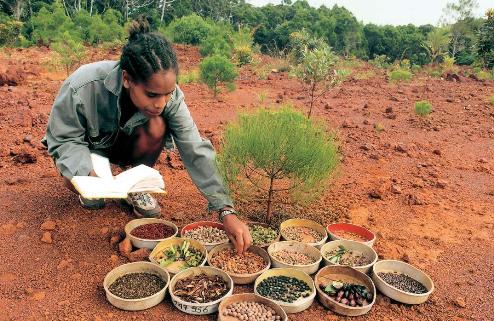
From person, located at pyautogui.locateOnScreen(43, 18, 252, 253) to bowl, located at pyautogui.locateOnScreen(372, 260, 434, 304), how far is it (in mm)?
977

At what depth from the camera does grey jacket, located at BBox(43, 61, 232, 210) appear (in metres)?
3.04

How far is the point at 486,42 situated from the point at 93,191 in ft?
76.8

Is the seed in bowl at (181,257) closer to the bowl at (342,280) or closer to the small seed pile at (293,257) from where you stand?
the small seed pile at (293,257)

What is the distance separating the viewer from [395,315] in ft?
9.34

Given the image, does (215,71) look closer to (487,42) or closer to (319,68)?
(319,68)

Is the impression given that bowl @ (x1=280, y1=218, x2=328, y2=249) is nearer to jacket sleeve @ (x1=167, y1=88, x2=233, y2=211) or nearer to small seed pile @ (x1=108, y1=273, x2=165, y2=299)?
jacket sleeve @ (x1=167, y1=88, x2=233, y2=211)

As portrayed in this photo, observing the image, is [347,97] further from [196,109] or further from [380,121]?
[196,109]

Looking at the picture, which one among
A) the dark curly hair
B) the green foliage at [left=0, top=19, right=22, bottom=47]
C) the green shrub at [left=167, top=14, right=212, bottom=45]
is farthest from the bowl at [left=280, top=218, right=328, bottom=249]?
the green shrub at [left=167, top=14, right=212, bottom=45]

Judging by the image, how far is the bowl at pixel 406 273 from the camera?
2.92m

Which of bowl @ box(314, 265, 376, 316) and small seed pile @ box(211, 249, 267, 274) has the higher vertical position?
bowl @ box(314, 265, 376, 316)

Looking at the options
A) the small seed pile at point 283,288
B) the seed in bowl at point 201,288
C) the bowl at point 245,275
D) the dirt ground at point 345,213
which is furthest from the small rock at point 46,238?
the small seed pile at point 283,288

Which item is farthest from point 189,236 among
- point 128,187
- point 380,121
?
point 380,121

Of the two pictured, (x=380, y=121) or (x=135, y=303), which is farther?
(x=380, y=121)

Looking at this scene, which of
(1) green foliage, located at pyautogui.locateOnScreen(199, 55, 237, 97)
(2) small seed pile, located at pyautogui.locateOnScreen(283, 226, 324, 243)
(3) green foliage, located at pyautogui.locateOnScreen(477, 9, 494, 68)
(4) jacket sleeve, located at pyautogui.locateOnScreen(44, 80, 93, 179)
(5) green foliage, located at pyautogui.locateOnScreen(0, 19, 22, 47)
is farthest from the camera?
(3) green foliage, located at pyautogui.locateOnScreen(477, 9, 494, 68)
